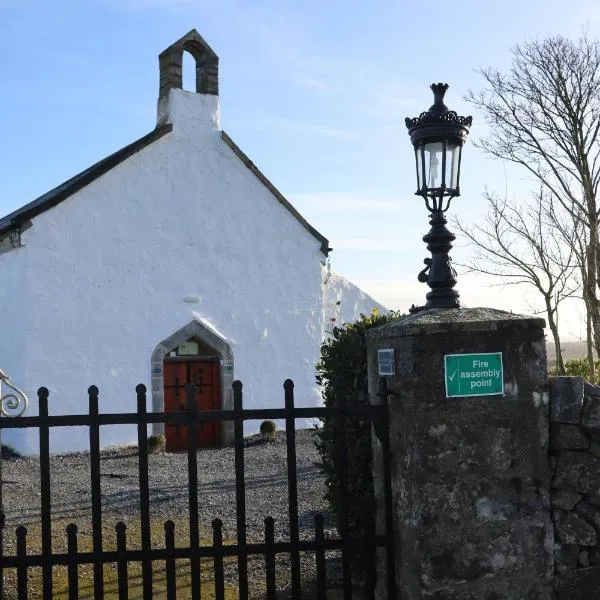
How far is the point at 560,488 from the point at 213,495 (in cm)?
584

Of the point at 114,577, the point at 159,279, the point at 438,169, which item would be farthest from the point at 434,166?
the point at 159,279

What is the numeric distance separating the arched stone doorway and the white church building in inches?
1.1

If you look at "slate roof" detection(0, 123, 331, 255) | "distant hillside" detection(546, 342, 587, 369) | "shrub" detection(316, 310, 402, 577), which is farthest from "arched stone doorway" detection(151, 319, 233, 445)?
"distant hillside" detection(546, 342, 587, 369)

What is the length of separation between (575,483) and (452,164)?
80.5 inches

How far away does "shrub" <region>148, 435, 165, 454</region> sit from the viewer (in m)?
14.1

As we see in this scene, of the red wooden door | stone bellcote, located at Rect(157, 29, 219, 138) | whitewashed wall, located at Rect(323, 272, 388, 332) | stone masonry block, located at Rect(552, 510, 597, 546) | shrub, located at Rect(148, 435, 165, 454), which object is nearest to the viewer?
stone masonry block, located at Rect(552, 510, 597, 546)

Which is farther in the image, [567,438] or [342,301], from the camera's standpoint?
[342,301]

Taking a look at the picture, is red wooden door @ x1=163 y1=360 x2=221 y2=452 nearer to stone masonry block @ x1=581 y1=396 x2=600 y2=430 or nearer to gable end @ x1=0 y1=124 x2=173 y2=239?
gable end @ x1=0 y1=124 x2=173 y2=239

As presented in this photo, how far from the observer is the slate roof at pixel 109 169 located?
13838 millimetres

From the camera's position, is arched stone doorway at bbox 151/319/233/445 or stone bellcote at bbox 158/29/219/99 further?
stone bellcote at bbox 158/29/219/99

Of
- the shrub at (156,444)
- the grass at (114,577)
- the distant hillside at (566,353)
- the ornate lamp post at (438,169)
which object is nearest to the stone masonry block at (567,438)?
the ornate lamp post at (438,169)

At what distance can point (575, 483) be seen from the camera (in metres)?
4.42

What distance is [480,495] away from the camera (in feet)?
14.1

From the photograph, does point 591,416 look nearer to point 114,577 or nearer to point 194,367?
point 114,577
